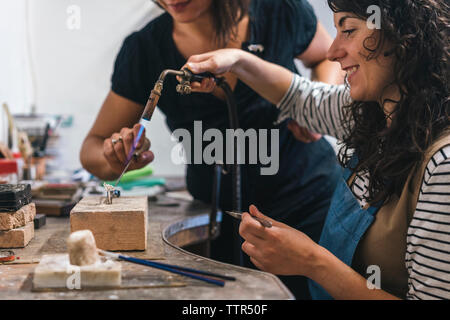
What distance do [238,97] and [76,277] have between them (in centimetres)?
102

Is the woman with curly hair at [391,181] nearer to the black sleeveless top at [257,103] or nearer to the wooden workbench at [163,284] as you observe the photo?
the wooden workbench at [163,284]

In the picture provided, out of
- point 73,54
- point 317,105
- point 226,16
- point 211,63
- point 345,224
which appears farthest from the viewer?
point 73,54

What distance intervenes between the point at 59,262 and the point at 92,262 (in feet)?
0.23

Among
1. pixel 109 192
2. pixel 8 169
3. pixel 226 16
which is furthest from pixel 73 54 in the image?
pixel 109 192

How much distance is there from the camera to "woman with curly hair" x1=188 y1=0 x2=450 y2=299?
0.91 metres

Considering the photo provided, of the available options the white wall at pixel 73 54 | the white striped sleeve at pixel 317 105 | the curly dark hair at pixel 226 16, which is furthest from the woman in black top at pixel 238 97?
the white wall at pixel 73 54

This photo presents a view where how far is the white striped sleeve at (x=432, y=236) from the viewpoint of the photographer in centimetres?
87

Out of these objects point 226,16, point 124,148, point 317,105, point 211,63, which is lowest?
point 124,148

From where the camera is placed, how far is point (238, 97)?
1702 mm

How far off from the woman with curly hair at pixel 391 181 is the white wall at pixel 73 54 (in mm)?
2231

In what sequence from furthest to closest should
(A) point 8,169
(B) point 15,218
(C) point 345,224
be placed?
(A) point 8,169 → (C) point 345,224 → (B) point 15,218

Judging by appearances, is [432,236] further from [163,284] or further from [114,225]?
[114,225]

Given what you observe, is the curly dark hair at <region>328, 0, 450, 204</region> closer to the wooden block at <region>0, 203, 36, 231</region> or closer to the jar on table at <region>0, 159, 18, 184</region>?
the wooden block at <region>0, 203, 36, 231</region>

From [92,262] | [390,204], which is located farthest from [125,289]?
[390,204]
